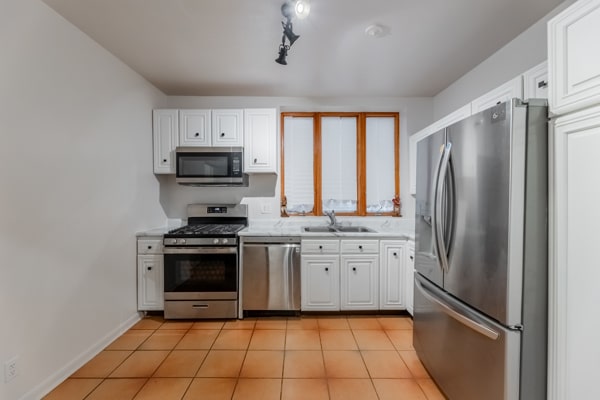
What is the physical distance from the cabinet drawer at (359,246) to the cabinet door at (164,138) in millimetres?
2040

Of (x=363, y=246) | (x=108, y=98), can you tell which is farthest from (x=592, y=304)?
(x=108, y=98)

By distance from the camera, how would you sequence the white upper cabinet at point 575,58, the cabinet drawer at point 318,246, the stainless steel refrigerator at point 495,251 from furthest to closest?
the cabinet drawer at point 318,246, the stainless steel refrigerator at point 495,251, the white upper cabinet at point 575,58

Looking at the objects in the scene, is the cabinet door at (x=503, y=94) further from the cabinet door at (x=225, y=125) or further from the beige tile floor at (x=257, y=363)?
the cabinet door at (x=225, y=125)

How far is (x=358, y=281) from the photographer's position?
9.45 feet

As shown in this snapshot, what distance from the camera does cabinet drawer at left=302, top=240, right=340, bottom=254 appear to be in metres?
2.87

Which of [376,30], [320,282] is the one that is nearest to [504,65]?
[376,30]

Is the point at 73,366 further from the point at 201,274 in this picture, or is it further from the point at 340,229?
the point at 340,229

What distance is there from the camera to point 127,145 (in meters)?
2.63

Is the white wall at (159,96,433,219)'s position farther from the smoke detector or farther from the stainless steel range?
the smoke detector

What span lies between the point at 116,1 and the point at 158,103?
60.6 inches

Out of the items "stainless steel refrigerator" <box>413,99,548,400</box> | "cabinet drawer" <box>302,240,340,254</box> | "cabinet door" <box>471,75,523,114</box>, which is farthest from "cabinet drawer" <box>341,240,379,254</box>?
"cabinet door" <box>471,75,523,114</box>

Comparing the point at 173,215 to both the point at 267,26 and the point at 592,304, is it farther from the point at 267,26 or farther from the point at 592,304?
the point at 592,304

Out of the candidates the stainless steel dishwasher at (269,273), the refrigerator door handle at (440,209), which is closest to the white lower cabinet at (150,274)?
the stainless steel dishwasher at (269,273)

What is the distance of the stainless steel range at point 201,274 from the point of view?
2.78 meters
